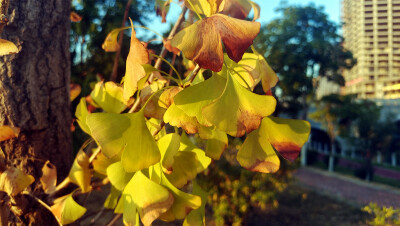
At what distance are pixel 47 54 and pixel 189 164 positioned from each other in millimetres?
312

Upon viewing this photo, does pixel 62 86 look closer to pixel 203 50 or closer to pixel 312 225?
pixel 203 50

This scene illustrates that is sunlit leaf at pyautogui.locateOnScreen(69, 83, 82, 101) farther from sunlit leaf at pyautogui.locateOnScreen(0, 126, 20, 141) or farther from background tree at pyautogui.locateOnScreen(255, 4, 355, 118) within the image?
background tree at pyautogui.locateOnScreen(255, 4, 355, 118)

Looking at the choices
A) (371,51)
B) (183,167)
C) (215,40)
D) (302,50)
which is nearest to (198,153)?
(183,167)

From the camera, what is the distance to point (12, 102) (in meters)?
0.42

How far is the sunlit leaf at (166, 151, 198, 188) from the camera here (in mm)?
265

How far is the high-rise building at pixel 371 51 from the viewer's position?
9.27m

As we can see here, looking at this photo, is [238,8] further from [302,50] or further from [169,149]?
[302,50]

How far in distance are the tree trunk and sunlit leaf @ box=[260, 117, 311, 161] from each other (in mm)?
344

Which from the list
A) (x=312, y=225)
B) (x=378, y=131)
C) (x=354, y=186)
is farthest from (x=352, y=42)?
(x=312, y=225)

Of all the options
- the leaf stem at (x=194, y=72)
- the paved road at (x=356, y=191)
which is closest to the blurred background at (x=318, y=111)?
the paved road at (x=356, y=191)

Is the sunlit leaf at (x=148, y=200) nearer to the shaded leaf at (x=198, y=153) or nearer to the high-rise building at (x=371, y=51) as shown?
the shaded leaf at (x=198, y=153)

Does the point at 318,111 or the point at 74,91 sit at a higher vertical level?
the point at 74,91

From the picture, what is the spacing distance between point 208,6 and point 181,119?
0.29 ft

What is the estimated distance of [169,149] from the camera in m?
0.23
